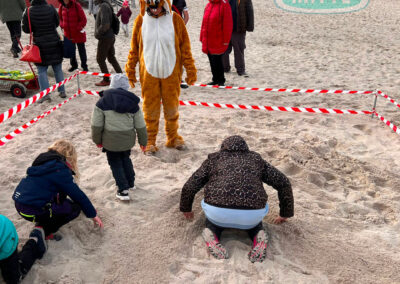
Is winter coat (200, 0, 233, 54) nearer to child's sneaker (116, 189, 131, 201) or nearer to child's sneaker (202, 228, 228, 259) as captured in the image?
child's sneaker (116, 189, 131, 201)

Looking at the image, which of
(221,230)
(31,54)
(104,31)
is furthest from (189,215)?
(104,31)

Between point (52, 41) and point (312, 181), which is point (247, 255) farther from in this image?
point (52, 41)

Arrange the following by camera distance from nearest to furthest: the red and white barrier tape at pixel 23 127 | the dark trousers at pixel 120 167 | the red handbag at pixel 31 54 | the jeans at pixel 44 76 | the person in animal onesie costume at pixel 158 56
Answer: the dark trousers at pixel 120 167 < the person in animal onesie costume at pixel 158 56 < the red and white barrier tape at pixel 23 127 < the red handbag at pixel 31 54 < the jeans at pixel 44 76

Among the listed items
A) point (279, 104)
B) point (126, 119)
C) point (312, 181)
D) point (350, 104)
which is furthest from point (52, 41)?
point (350, 104)

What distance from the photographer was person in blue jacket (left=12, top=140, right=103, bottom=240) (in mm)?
3113

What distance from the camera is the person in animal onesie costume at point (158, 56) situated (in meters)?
4.59

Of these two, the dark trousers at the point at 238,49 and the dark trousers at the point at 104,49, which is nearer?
the dark trousers at the point at 104,49

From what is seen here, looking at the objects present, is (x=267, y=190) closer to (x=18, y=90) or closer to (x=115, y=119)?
(x=115, y=119)

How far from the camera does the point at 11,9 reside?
908 cm

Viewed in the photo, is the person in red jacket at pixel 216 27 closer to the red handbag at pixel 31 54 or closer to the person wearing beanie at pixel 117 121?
the red handbag at pixel 31 54

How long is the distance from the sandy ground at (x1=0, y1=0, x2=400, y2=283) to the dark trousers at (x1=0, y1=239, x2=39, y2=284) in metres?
0.11

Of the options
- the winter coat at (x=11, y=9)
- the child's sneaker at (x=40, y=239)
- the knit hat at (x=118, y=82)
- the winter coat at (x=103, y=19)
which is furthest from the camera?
the winter coat at (x=11, y=9)

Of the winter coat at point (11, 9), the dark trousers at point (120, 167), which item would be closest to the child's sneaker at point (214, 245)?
the dark trousers at point (120, 167)

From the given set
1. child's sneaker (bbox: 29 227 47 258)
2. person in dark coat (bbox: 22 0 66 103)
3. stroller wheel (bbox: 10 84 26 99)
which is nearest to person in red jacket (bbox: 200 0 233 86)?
person in dark coat (bbox: 22 0 66 103)
